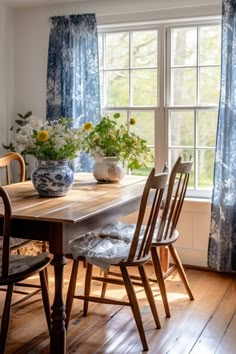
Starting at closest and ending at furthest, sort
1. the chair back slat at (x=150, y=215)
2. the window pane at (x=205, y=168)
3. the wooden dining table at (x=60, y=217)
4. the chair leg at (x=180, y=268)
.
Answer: the wooden dining table at (x=60, y=217)
the chair back slat at (x=150, y=215)
the chair leg at (x=180, y=268)
the window pane at (x=205, y=168)

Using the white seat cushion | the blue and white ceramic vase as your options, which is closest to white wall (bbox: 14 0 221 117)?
the blue and white ceramic vase

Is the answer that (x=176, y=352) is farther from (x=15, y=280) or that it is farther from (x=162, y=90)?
(x=162, y=90)

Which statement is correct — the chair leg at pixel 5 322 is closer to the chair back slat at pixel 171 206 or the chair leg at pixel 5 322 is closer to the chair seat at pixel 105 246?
the chair seat at pixel 105 246

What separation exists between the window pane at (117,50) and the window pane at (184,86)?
1.61ft

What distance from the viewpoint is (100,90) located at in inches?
169

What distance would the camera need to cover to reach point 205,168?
4.05m

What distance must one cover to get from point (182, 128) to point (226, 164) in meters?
0.61

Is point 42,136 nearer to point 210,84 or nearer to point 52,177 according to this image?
point 52,177

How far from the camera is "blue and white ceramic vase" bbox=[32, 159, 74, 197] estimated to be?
263 centimetres

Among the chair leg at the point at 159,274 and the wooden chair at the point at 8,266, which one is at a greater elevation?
the wooden chair at the point at 8,266

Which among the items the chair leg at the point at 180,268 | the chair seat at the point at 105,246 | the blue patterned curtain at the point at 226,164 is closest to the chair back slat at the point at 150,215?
the chair seat at the point at 105,246

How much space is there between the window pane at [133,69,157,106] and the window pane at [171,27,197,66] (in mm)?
236

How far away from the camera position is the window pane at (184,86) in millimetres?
4039

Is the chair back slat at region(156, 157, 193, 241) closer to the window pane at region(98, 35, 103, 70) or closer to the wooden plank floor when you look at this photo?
the wooden plank floor
